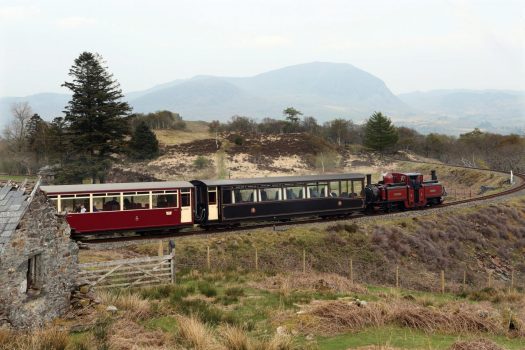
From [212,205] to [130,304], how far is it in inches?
533

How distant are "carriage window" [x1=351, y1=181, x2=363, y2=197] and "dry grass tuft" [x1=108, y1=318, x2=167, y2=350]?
22103 mm

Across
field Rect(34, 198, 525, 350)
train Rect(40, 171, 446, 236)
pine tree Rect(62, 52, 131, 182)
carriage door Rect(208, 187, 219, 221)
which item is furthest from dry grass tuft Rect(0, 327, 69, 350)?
pine tree Rect(62, 52, 131, 182)

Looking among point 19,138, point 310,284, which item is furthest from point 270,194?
point 19,138

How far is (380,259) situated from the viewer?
25.1 meters

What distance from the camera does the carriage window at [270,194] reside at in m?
27.6

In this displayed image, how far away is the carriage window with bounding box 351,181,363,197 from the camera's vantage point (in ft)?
103

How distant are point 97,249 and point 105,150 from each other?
28.8m

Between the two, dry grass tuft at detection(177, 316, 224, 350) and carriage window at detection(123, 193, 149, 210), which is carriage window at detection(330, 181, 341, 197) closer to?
carriage window at detection(123, 193, 149, 210)

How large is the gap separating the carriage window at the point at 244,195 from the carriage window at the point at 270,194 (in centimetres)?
67

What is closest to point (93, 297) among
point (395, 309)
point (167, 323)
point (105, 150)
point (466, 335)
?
point (167, 323)

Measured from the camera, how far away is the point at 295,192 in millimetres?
28781

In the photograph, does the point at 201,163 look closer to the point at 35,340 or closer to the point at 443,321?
the point at 443,321

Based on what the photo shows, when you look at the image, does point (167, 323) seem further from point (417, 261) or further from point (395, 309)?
point (417, 261)

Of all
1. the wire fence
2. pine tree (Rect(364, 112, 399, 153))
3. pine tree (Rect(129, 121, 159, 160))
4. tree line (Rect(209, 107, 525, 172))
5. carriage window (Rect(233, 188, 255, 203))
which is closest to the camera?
the wire fence
